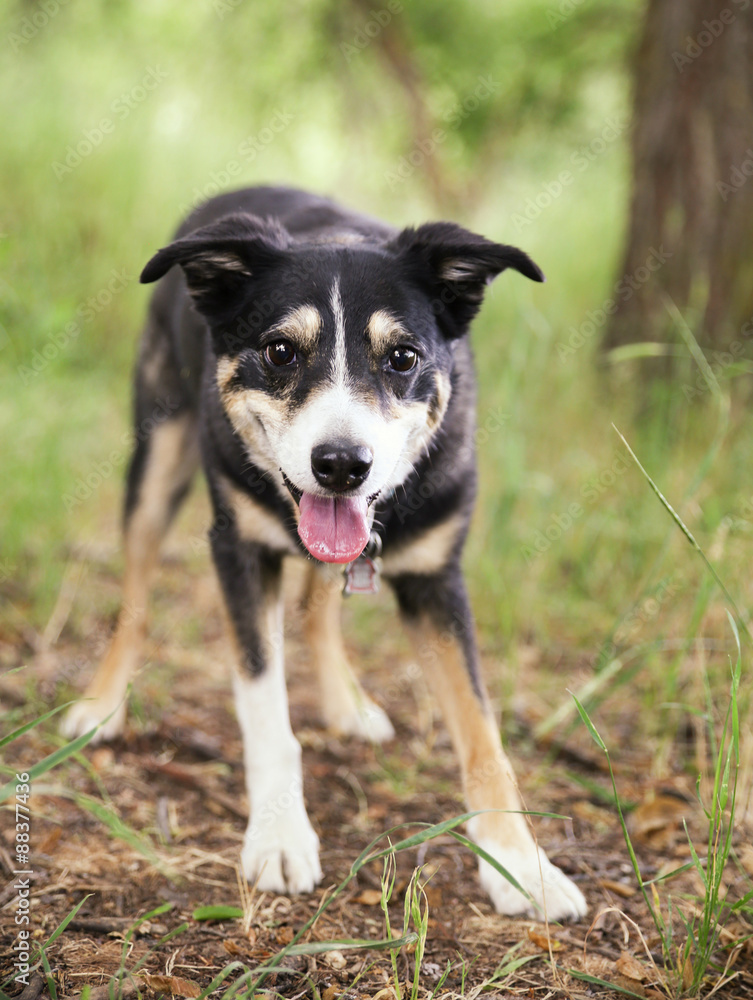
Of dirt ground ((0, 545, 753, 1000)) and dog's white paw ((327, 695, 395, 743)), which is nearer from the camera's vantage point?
dirt ground ((0, 545, 753, 1000))

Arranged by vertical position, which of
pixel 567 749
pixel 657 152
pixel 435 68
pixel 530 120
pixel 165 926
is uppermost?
pixel 435 68

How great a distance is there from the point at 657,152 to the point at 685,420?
1.62m

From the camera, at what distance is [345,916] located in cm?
194

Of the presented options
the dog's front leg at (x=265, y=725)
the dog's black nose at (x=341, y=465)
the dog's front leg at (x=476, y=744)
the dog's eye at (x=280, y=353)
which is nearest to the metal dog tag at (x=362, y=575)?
Result: the dog's front leg at (x=476, y=744)

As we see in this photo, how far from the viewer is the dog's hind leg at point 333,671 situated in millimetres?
2945

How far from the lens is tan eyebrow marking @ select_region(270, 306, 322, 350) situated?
2129 millimetres

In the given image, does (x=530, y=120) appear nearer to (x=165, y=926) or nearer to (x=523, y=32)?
(x=523, y=32)

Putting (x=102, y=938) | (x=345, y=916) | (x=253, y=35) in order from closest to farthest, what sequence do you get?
(x=102, y=938) → (x=345, y=916) → (x=253, y=35)

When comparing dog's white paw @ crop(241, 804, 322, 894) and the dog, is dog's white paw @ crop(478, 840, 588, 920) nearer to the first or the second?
the dog

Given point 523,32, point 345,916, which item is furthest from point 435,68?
point 345,916

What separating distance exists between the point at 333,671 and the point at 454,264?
1.59 metres

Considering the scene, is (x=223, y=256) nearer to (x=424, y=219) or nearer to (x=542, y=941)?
(x=542, y=941)

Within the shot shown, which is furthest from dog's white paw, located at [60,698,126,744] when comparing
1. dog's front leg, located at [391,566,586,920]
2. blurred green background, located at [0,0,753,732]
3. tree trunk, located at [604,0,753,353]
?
tree trunk, located at [604,0,753,353]

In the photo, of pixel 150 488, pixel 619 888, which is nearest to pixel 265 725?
pixel 619 888
